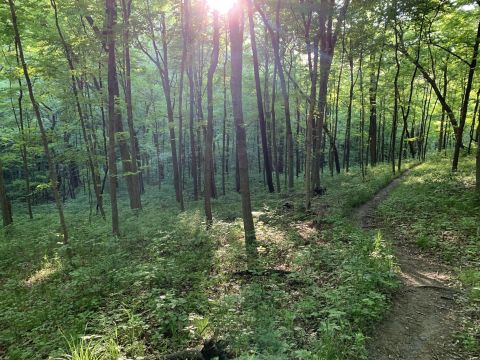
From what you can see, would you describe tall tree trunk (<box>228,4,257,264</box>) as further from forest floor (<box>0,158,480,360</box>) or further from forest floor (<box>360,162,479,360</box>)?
forest floor (<box>360,162,479,360</box>)

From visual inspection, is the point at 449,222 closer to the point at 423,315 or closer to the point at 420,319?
the point at 423,315

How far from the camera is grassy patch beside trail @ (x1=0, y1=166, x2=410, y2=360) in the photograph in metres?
4.65

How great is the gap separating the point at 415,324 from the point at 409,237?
485cm

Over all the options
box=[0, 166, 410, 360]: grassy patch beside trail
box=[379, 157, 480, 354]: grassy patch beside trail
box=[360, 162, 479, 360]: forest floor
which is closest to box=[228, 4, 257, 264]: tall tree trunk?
box=[0, 166, 410, 360]: grassy patch beside trail

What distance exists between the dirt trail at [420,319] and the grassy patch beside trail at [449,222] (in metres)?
0.28

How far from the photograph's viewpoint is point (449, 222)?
9688mm

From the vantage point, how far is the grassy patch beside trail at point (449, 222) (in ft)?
19.4

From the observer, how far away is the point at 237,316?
209 inches

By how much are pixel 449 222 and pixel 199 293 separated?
26.5 ft

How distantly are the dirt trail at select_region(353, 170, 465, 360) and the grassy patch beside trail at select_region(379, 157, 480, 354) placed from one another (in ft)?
0.90

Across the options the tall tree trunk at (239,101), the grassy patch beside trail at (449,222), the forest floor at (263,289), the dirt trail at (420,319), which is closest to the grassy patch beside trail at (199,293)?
the forest floor at (263,289)

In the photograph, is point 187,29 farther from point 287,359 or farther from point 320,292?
point 287,359

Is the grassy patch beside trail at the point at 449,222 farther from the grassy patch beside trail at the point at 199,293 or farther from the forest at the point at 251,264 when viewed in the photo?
the grassy patch beside trail at the point at 199,293

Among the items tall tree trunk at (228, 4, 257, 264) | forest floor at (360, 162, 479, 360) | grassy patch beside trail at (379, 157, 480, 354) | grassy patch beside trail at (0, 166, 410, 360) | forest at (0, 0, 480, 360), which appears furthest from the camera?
tall tree trunk at (228, 4, 257, 264)
